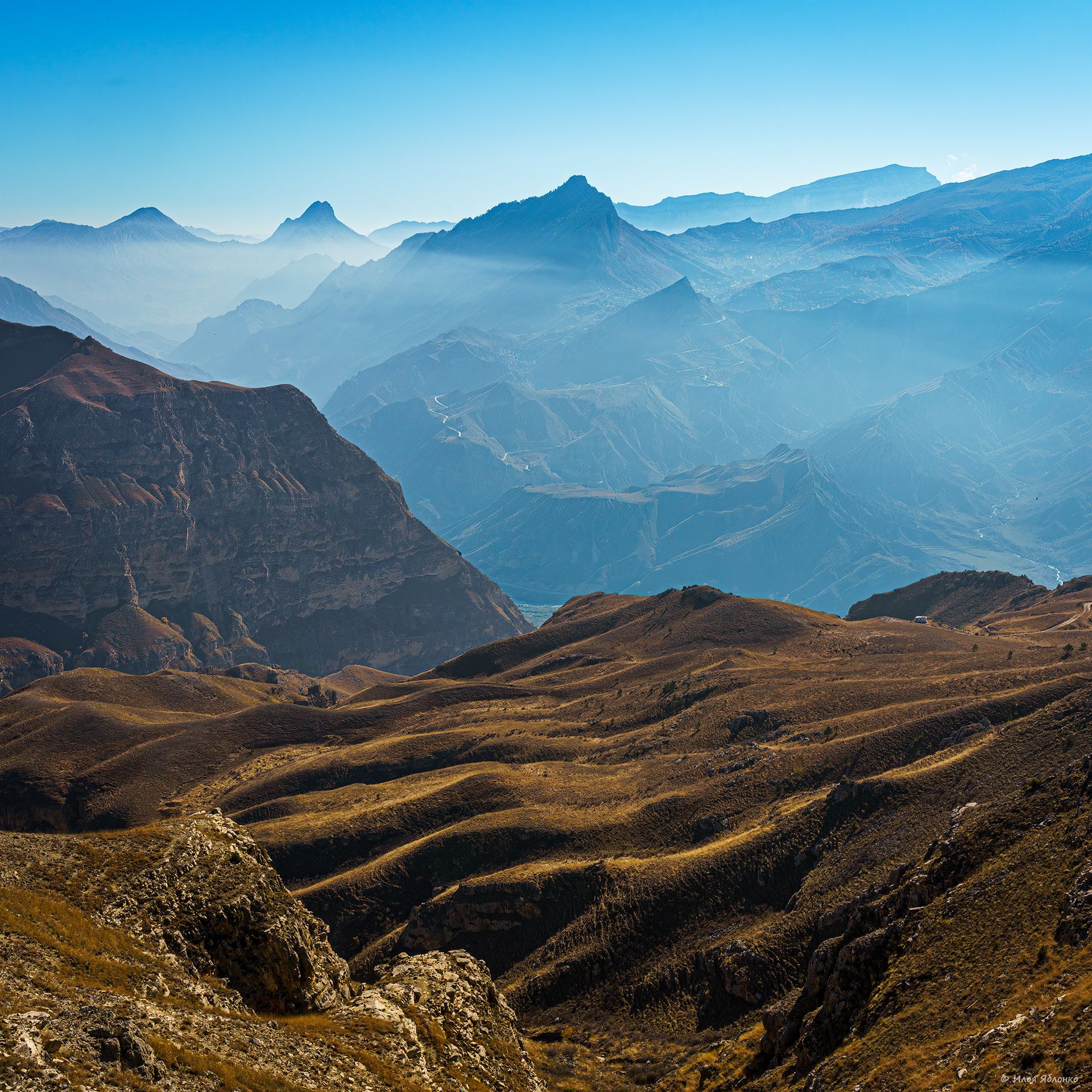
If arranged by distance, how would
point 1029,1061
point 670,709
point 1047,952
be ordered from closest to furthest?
point 1029,1061
point 1047,952
point 670,709

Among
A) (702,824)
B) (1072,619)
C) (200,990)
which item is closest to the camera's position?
(200,990)

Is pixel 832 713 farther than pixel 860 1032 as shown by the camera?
Yes

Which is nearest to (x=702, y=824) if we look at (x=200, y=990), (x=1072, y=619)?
(x=200, y=990)

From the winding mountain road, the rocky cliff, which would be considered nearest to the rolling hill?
the winding mountain road

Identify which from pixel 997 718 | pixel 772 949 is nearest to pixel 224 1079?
pixel 772 949

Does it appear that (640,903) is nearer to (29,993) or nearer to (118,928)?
(118,928)

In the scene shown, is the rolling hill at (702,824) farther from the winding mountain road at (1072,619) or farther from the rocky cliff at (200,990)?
the rocky cliff at (200,990)

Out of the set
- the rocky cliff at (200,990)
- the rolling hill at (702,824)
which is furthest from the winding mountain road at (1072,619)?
the rocky cliff at (200,990)

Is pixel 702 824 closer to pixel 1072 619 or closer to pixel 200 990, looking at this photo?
pixel 200 990
